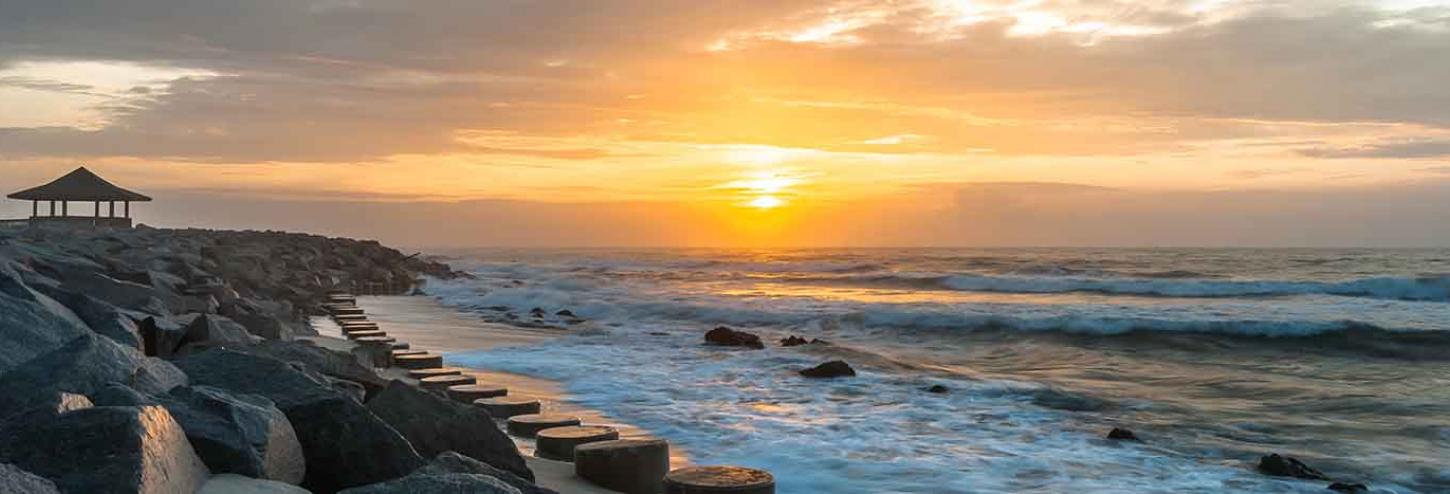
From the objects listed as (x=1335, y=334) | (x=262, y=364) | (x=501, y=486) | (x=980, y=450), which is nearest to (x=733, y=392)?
(x=980, y=450)

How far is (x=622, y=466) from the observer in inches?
204

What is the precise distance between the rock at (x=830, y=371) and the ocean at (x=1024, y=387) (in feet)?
0.52

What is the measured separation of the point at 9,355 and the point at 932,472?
4.87 meters

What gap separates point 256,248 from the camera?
2664 centimetres

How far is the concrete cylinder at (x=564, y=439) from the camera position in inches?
226

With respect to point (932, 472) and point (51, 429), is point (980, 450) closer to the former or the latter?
point (932, 472)

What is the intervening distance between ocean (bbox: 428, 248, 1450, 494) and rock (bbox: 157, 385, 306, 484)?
10.5 ft

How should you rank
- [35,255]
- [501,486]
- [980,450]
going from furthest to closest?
[35,255], [980,450], [501,486]

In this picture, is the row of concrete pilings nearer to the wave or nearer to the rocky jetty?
the rocky jetty

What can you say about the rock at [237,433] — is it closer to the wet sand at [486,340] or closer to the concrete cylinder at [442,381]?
the wet sand at [486,340]

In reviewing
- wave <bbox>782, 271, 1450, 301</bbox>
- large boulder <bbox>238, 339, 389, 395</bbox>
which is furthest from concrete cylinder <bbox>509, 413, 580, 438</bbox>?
wave <bbox>782, 271, 1450, 301</bbox>

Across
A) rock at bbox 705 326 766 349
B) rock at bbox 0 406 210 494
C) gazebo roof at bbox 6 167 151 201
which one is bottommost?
rock at bbox 705 326 766 349

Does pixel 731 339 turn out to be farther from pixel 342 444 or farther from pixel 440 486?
pixel 440 486

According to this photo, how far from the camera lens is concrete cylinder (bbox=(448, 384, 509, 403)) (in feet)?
24.8
